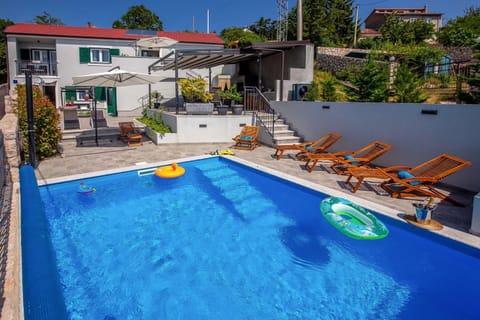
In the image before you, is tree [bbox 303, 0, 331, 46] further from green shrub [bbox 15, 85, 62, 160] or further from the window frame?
green shrub [bbox 15, 85, 62, 160]

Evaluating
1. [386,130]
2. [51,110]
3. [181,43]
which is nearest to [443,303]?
[386,130]

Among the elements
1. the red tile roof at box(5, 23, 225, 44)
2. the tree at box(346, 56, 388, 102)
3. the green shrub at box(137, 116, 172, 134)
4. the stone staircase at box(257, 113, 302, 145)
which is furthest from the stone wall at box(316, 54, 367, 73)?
the green shrub at box(137, 116, 172, 134)

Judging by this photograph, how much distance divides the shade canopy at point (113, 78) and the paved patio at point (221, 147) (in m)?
2.41

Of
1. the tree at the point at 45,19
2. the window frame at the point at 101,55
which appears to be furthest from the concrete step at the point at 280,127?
the tree at the point at 45,19

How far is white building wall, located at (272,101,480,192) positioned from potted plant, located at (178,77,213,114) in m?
4.07

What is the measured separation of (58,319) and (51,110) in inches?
332

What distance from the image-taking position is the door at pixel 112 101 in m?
21.8

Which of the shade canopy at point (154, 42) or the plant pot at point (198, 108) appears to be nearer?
the plant pot at point (198, 108)

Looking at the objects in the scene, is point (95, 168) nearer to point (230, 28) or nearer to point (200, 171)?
point (200, 171)

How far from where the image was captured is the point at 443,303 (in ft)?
12.6

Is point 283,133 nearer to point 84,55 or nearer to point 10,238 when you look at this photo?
point 10,238

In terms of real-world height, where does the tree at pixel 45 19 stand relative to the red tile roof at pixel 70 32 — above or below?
above

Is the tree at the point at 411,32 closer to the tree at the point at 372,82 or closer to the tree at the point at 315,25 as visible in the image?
the tree at the point at 315,25

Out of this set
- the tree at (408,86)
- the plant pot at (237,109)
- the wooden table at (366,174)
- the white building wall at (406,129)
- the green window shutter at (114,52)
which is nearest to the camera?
the wooden table at (366,174)
